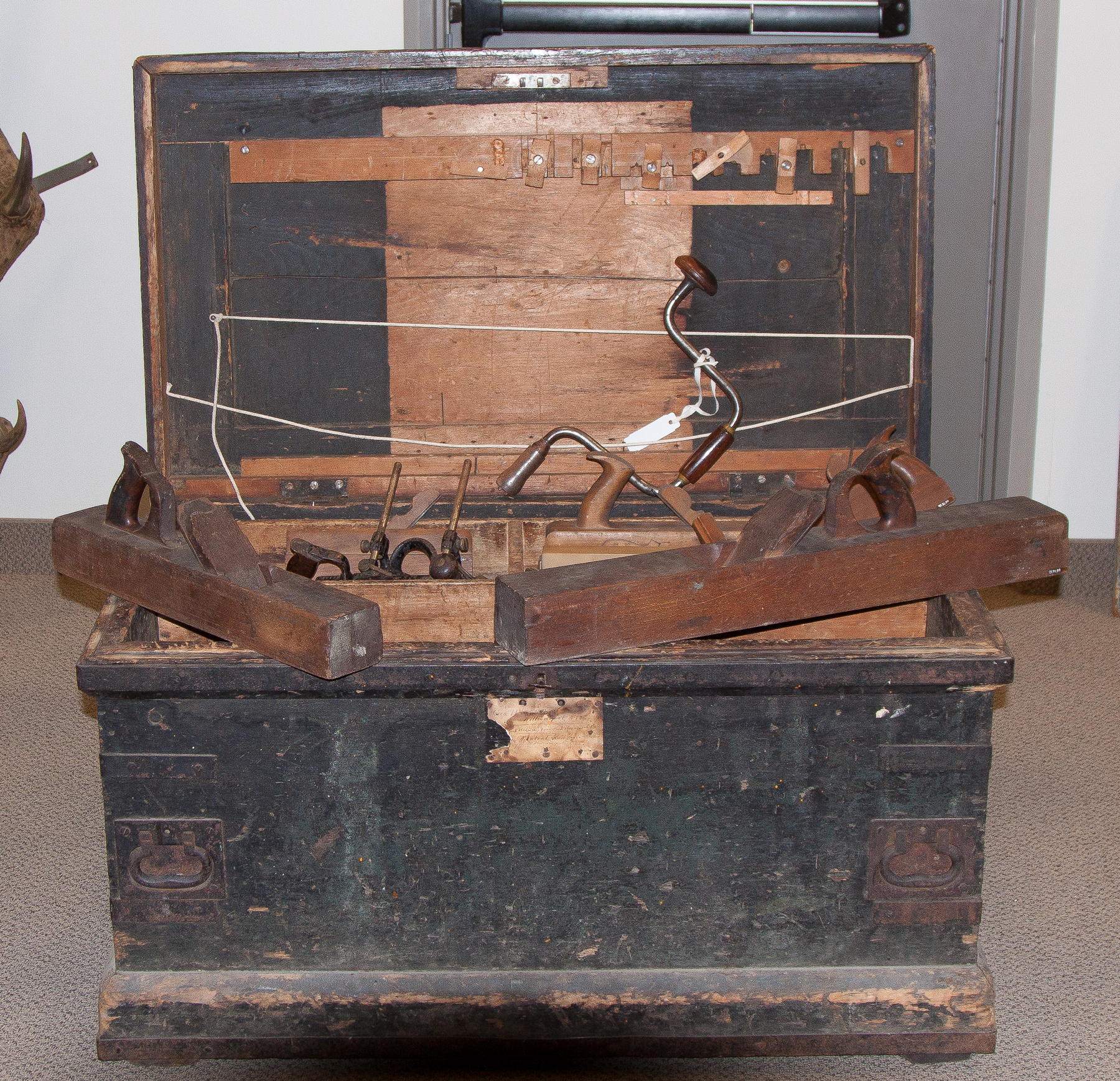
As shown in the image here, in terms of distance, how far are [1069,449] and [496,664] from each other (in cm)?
189

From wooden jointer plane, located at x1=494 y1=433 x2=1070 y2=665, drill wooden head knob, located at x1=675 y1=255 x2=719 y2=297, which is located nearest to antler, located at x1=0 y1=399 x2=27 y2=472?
drill wooden head knob, located at x1=675 y1=255 x2=719 y2=297

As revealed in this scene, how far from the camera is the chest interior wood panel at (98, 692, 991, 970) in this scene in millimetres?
1156

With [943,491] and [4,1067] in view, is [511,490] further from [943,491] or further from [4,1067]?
[4,1067]

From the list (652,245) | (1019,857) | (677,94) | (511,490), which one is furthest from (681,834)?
(677,94)

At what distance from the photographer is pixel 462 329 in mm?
1766

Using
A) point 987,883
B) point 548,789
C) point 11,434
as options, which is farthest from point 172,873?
point 11,434

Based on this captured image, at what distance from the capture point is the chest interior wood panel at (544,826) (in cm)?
116

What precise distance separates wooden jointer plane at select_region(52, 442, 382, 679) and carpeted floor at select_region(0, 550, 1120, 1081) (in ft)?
1.70

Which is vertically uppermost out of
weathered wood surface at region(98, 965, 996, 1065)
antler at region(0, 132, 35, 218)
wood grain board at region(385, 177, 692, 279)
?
antler at region(0, 132, 35, 218)

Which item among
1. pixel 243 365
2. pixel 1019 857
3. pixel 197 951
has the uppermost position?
pixel 243 365

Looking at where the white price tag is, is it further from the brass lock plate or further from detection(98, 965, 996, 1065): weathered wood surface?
detection(98, 965, 996, 1065): weathered wood surface

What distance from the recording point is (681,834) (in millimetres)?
1195

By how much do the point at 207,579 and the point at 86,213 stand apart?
1.58 meters

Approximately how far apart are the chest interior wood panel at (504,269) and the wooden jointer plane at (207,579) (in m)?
0.37
